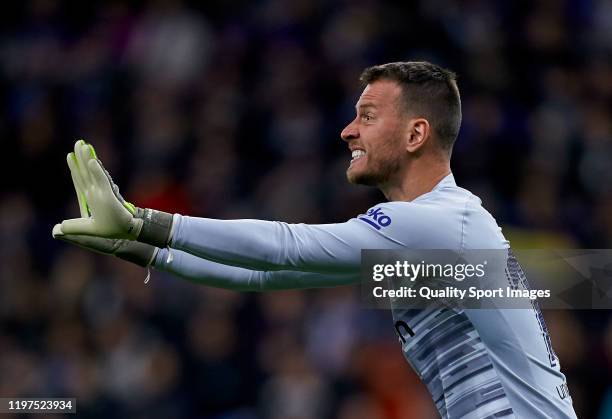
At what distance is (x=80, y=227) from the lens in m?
4.18

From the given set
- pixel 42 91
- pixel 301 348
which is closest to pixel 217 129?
pixel 42 91

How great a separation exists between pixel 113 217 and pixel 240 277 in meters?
1.05

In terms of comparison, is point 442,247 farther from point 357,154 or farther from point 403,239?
point 357,154

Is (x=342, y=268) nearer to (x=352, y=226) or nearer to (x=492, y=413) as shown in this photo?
(x=352, y=226)

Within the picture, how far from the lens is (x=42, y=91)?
Answer: 1184 centimetres

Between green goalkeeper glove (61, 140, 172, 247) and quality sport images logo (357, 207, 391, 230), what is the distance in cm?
75

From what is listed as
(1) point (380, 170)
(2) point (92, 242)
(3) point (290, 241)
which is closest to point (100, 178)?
(2) point (92, 242)

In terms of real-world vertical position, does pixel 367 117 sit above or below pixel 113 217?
above

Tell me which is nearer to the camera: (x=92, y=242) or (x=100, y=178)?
(x=100, y=178)

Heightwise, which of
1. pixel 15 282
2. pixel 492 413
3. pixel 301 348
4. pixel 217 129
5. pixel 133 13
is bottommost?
pixel 492 413

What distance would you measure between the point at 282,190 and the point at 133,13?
3.32 meters

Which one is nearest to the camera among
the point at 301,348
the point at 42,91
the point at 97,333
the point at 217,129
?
the point at 301,348

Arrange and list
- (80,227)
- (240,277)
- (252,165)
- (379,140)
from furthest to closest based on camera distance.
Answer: (252,165), (240,277), (379,140), (80,227)

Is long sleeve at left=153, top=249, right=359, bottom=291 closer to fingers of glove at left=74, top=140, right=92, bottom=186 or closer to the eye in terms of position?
Answer: the eye
